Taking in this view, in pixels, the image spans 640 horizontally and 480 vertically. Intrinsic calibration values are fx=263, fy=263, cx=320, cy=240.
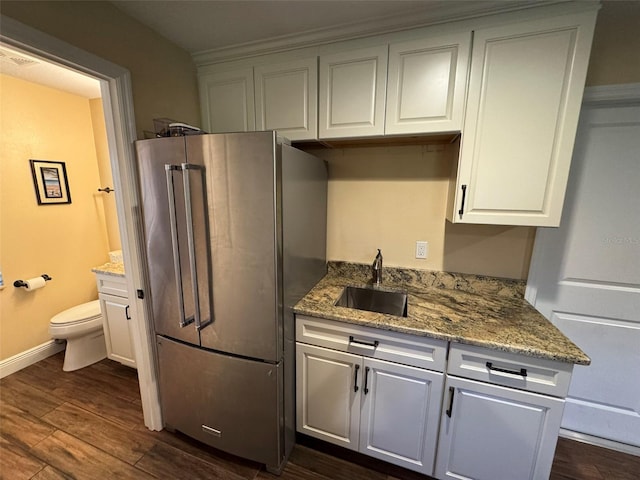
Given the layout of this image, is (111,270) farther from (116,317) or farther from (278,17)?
(278,17)

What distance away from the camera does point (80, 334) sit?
229 centimetres

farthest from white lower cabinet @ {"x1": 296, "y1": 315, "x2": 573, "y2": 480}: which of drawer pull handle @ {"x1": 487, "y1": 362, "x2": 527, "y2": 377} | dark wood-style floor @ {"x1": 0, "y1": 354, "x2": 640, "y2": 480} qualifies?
dark wood-style floor @ {"x1": 0, "y1": 354, "x2": 640, "y2": 480}

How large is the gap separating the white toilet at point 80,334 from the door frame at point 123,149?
1.11 metres

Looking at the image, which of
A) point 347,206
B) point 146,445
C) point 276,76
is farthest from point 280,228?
point 146,445

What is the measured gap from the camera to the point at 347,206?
1938 millimetres

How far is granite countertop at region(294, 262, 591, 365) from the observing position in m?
1.15

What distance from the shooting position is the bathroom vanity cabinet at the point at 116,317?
2115 millimetres

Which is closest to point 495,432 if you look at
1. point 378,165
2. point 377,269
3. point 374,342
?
point 374,342

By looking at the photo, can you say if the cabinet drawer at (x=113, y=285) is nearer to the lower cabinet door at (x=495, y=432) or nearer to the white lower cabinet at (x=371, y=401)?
the white lower cabinet at (x=371, y=401)

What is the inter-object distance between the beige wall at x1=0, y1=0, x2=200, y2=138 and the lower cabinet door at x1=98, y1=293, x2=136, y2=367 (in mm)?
1473

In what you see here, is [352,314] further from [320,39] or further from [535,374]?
[320,39]

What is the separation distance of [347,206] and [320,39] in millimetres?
1008

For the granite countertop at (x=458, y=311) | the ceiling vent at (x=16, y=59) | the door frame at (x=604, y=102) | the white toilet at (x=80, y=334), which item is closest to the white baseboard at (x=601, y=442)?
the door frame at (x=604, y=102)

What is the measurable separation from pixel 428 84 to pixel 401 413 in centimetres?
169
